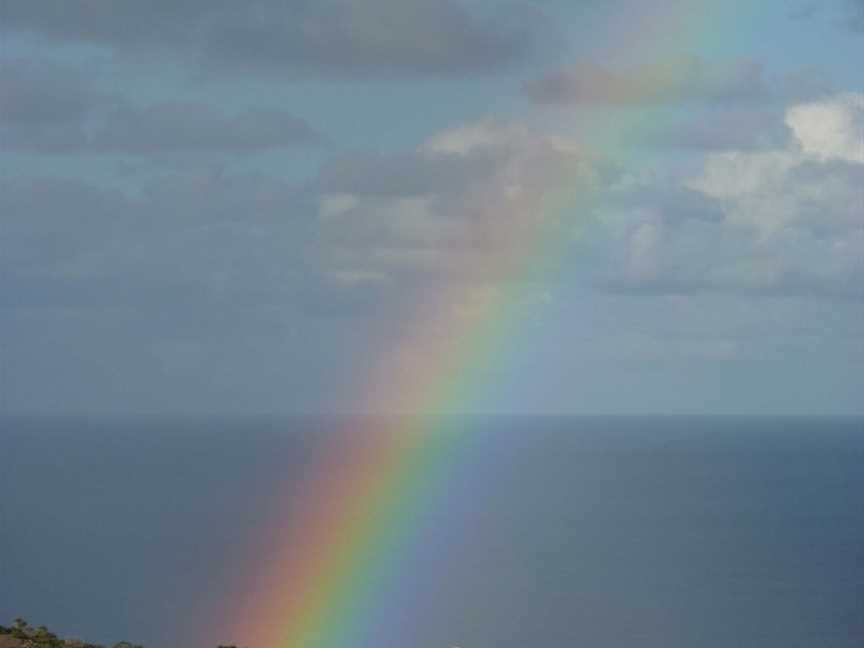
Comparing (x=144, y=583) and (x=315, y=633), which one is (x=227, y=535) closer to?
(x=144, y=583)

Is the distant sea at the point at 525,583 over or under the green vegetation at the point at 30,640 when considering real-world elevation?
under

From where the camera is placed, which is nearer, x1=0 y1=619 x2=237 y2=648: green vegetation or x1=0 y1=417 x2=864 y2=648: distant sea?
x1=0 y1=619 x2=237 y2=648: green vegetation

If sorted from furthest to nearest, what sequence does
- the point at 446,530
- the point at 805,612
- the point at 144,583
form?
the point at 446,530
the point at 144,583
the point at 805,612

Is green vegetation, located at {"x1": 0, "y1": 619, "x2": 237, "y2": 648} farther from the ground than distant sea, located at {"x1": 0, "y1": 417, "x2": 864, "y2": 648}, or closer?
farther from the ground

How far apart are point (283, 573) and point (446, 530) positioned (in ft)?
144

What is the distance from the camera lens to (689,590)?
14862cm

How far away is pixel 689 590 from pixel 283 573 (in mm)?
53763

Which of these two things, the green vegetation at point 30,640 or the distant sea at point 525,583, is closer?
the green vegetation at point 30,640

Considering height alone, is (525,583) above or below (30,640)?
below

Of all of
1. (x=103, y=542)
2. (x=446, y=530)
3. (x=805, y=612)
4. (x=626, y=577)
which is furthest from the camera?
(x=446, y=530)

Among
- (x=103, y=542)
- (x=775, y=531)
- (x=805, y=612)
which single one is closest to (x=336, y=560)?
(x=103, y=542)

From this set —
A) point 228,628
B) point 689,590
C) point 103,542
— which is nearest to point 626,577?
point 689,590

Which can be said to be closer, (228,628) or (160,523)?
(228,628)

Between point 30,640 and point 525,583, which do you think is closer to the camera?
point 30,640
